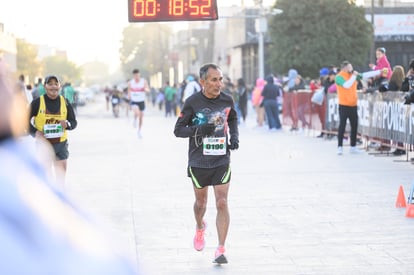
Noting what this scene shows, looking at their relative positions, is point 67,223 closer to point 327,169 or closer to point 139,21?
point 327,169

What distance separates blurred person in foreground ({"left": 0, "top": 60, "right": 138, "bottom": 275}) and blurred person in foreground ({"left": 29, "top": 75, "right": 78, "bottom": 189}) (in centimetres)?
785

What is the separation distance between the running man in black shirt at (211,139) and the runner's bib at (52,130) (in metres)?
2.41

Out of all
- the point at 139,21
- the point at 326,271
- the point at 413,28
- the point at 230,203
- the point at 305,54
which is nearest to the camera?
the point at 326,271

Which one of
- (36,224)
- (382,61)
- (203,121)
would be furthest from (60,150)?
(382,61)

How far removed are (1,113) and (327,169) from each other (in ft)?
43.9

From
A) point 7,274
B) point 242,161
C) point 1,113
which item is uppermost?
point 1,113

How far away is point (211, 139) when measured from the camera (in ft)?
23.1

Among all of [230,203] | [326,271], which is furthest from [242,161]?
[326,271]

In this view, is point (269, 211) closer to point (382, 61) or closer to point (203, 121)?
point (203, 121)

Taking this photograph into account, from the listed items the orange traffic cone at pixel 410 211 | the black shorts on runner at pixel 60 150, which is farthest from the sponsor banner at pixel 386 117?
the black shorts on runner at pixel 60 150

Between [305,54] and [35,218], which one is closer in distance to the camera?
[35,218]

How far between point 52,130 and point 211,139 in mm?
2747

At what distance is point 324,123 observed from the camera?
2231 centimetres

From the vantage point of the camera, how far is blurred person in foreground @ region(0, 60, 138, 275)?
1255 millimetres
